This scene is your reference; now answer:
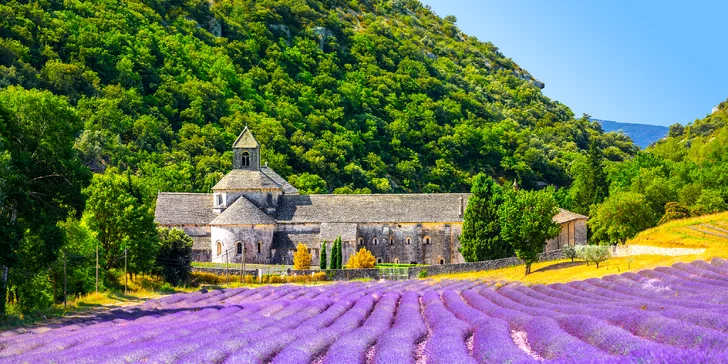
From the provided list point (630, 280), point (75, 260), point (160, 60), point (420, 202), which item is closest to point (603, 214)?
point (420, 202)

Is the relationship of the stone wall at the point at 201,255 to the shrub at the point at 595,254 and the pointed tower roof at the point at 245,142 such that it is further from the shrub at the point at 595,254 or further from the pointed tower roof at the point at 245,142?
the shrub at the point at 595,254

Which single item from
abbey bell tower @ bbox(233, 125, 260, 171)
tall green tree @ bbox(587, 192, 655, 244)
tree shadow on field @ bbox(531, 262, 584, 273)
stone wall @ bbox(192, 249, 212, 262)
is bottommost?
tree shadow on field @ bbox(531, 262, 584, 273)

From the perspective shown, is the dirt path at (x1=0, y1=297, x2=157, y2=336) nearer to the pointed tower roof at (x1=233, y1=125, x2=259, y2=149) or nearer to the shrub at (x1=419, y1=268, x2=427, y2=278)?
the shrub at (x1=419, y1=268, x2=427, y2=278)

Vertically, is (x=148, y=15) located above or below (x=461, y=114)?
→ above

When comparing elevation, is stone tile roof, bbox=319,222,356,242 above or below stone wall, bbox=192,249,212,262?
above

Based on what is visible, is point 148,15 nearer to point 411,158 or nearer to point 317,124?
point 317,124

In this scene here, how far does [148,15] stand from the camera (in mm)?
160625

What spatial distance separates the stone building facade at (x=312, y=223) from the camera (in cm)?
7725

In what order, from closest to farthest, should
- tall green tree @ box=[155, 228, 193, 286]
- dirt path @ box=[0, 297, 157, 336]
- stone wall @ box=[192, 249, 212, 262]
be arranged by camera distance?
dirt path @ box=[0, 297, 157, 336]
tall green tree @ box=[155, 228, 193, 286]
stone wall @ box=[192, 249, 212, 262]

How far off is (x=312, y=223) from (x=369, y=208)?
6.62 m

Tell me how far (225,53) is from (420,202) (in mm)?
95391

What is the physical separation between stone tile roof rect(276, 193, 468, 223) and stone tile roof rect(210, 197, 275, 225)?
2.89 m

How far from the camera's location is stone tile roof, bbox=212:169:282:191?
8125cm

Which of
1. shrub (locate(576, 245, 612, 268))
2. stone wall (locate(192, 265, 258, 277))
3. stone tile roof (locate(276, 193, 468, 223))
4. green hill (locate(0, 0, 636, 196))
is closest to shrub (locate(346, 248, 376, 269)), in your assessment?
stone tile roof (locate(276, 193, 468, 223))
